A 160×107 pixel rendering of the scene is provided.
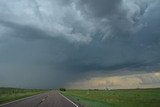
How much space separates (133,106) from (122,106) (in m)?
2.12

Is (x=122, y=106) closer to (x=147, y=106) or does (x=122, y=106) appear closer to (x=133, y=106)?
(x=133, y=106)

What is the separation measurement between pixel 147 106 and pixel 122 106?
401cm

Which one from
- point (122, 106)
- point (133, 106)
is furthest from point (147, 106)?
point (122, 106)

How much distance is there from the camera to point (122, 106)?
101ft

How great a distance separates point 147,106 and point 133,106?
6.25 ft

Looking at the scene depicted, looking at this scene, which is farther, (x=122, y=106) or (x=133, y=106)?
(x=122, y=106)

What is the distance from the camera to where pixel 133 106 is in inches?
1138

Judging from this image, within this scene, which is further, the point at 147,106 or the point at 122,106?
the point at 122,106

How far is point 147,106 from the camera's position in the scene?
27.3 m
